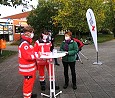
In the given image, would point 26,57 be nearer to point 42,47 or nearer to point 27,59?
point 27,59

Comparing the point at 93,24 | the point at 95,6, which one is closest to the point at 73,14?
the point at 95,6

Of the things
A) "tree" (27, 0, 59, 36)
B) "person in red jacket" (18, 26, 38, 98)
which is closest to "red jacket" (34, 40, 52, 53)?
"person in red jacket" (18, 26, 38, 98)

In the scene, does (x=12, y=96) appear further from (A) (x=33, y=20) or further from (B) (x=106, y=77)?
(A) (x=33, y=20)

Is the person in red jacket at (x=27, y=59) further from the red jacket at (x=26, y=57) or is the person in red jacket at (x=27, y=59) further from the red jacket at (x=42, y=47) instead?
the red jacket at (x=42, y=47)

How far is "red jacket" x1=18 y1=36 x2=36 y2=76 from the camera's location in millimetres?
5914

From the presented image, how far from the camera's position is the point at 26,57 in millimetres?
5926

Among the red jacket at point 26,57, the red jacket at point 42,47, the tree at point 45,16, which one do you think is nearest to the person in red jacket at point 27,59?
the red jacket at point 26,57

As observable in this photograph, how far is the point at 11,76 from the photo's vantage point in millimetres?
9914

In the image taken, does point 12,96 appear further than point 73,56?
No

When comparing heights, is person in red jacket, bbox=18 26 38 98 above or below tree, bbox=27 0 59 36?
below

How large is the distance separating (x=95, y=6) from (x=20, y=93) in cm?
2655

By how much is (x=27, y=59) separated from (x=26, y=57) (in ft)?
0.21

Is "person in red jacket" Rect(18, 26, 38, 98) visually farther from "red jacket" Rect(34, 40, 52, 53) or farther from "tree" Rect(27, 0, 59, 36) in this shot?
"tree" Rect(27, 0, 59, 36)

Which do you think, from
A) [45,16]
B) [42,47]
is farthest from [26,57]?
[45,16]
